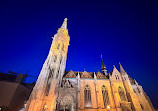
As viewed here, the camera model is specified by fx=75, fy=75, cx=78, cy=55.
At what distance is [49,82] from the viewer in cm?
2111

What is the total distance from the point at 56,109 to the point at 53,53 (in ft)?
54.9

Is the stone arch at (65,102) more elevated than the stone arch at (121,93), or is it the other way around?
the stone arch at (121,93)

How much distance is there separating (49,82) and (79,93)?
893 cm

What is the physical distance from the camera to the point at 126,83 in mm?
24359

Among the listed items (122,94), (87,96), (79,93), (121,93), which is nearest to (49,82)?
(79,93)

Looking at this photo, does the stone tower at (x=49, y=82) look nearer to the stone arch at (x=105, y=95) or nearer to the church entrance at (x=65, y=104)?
the church entrance at (x=65, y=104)

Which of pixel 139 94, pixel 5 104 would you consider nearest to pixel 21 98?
pixel 5 104

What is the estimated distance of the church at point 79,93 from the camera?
1852 cm

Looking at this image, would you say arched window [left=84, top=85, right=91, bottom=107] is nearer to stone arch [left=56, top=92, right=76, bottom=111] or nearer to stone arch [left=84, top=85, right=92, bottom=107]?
stone arch [left=84, top=85, right=92, bottom=107]

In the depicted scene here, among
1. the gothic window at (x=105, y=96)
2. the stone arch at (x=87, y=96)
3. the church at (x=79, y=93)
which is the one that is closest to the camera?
the church at (x=79, y=93)

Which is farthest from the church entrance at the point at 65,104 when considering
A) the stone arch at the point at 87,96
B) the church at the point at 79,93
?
the stone arch at the point at 87,96

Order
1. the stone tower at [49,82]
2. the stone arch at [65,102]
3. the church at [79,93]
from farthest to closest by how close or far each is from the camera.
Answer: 1. the stone arch at [65,102]
2. the church at [79,93]
3. the stone tower at [49,82]

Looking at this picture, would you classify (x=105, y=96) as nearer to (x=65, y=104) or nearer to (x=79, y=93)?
(x=79, y=93)

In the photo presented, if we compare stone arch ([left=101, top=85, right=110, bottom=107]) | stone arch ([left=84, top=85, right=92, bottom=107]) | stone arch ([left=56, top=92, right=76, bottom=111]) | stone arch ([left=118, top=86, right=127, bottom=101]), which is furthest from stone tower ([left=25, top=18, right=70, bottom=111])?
stone arch ([left=118, top=86, right=127, bottom=101])
